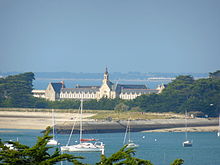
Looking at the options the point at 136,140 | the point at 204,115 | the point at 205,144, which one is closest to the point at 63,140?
the point at 136,140

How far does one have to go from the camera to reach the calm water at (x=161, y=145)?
4996 centimetres

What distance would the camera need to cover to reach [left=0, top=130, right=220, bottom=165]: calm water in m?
50.0

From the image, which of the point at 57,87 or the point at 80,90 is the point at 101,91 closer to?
the point at 80,90

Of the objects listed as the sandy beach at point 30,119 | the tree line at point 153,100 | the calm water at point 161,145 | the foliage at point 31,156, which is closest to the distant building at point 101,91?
the tree line at point 153,100

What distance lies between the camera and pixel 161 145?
59562mm

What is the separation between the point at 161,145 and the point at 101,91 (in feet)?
167

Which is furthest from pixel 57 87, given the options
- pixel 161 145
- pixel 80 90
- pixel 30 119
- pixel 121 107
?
pixel 161 145

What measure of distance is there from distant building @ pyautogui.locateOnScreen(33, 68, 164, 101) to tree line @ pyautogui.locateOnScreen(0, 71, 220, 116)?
13.8ft

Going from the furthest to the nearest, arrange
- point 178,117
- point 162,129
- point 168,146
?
point 178,117 → point 162,129 → point 168,146

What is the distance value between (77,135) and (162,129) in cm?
947

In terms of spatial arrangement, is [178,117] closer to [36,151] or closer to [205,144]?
[205,144]

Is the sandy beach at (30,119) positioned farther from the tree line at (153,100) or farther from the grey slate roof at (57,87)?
the grey slate roof at (57,87)

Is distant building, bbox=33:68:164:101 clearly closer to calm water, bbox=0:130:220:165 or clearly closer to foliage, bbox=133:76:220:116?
foliage, bbox=133:76:220:116

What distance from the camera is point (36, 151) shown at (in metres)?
18.9
